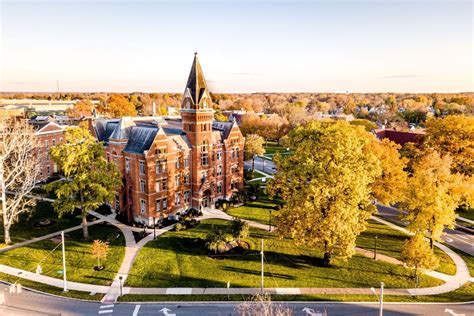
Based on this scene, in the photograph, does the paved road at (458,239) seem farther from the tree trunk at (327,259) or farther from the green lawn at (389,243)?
the tree trunk at (327,259)

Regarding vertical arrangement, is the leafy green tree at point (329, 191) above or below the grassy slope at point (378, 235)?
above

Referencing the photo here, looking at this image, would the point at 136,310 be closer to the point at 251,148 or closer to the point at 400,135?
the point at 251,148

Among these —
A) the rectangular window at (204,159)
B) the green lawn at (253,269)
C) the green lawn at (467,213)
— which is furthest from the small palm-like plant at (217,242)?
the green lawn at (467,213)

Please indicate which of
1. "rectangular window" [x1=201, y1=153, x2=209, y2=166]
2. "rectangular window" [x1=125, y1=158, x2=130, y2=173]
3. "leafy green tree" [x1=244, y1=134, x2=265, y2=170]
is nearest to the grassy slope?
"rectangular window" [x1=201, y1=153, x2=209, y2=166]

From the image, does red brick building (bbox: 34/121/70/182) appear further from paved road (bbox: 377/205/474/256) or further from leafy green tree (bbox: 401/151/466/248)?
leafy green tree (bbox: 401/151/466/248)

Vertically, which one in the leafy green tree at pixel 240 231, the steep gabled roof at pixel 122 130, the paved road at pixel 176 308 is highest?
the steep gabled roof at pixel 122 130
